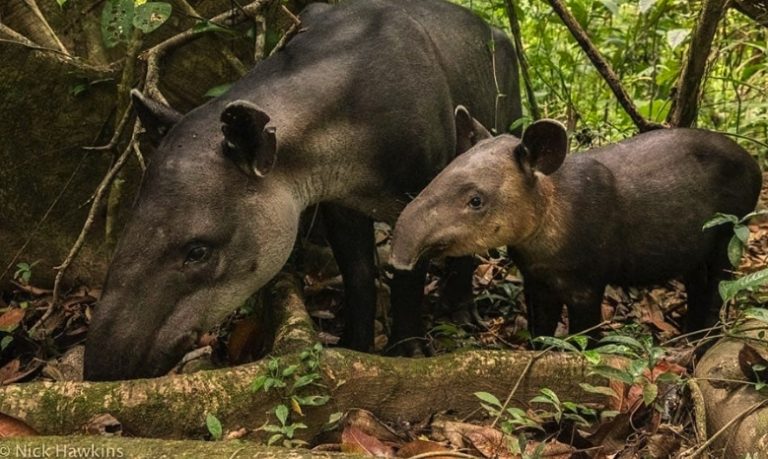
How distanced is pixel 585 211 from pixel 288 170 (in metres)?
1.67

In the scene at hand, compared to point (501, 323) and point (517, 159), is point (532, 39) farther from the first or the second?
point (517, 159)

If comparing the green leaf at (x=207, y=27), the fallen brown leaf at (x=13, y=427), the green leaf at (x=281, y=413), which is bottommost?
the fallen brown leaf at (x=13, y=427)

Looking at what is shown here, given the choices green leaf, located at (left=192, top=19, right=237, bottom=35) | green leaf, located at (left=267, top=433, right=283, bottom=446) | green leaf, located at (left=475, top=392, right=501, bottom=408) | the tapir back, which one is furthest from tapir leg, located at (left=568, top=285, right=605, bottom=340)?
green leaf, located at (left=192, top=19, right=237, bottom=35)

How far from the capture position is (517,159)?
193 inches

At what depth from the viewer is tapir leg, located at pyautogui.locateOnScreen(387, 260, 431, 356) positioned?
546cm

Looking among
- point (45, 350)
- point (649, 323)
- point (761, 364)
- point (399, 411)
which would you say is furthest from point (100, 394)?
point (649, 323)

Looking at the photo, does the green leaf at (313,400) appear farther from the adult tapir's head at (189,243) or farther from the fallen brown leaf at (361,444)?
the adult tapir's head at (189,243)

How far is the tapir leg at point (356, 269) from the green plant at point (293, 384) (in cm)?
152

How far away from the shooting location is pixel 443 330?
19.1 ft

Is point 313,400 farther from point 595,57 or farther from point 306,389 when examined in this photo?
point 595,57

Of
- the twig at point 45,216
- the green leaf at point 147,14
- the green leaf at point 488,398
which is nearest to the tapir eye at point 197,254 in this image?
the green leaf at point 147,14

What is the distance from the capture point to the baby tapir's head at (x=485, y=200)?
180 inches

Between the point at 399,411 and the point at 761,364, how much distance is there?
163 cm

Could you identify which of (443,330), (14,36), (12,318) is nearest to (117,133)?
(14,36)
